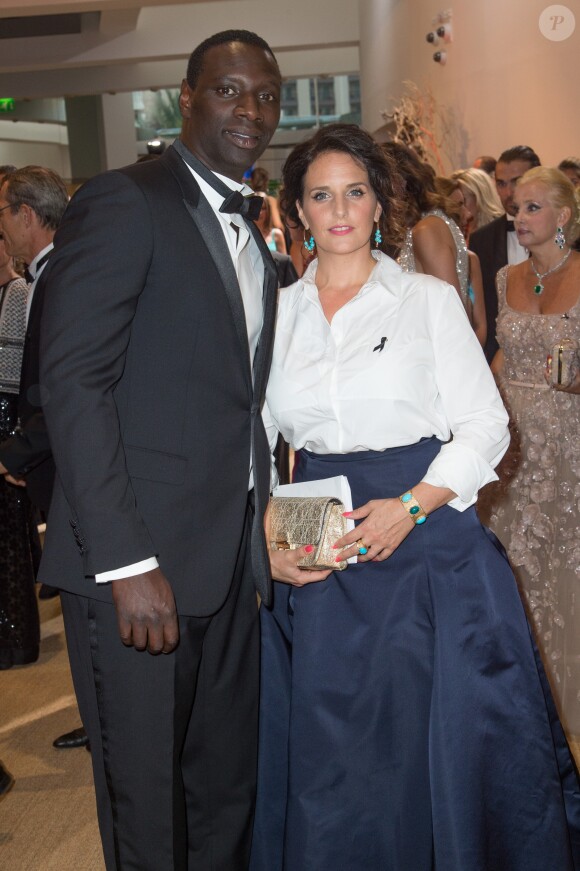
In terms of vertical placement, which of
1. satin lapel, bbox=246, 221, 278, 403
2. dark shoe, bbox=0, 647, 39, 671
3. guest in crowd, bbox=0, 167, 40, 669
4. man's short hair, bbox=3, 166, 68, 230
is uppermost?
man's short hair, bbox=3, 166, 68, 230

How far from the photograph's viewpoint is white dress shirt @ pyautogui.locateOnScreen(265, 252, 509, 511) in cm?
202

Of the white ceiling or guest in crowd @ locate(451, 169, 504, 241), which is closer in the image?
guest in crowd @ locate(451, 169, 504, 241)

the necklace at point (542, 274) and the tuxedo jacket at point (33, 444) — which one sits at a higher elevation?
the necklace at point (542, 274)

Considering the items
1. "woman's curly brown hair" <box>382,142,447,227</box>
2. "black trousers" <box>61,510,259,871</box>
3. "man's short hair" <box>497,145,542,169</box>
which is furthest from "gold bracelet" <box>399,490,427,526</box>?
"man's short hair" <box>497,145,542,169</box>

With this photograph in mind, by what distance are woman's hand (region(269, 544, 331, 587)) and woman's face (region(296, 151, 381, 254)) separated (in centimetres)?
67

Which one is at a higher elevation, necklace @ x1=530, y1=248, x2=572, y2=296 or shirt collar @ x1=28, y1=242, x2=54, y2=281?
shirt collar @ x1=28, y1=242, x2=54, y2=281

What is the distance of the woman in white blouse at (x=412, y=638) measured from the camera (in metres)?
2.01

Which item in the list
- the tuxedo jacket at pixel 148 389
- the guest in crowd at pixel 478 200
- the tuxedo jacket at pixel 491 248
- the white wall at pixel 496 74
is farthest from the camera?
the white wall at pixel 496 74

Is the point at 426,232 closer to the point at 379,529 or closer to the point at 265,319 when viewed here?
the point at 265,319

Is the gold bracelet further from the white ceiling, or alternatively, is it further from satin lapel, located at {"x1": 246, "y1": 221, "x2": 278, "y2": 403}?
the white ceiling

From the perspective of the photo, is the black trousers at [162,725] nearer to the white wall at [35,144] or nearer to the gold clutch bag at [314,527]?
the gold clutch bag at [314,527]

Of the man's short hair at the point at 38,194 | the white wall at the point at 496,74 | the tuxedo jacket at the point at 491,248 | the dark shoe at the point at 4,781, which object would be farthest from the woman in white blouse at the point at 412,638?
the white wall at the point at 496,74

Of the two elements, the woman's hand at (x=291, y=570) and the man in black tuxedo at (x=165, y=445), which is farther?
the woman's hand at (x=291, y=570)

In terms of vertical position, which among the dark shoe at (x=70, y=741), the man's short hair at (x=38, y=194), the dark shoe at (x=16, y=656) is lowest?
the dark shoe at (x=70, y=741)
